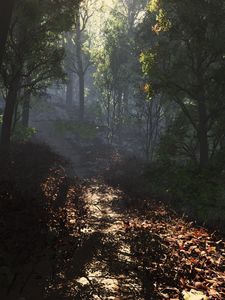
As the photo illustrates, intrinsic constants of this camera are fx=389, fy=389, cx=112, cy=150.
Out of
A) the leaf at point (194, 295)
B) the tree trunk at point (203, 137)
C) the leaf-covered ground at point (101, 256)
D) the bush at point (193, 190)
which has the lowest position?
the leaf at point (194, 295)

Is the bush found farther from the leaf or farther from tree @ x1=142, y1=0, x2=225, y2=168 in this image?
the leaf

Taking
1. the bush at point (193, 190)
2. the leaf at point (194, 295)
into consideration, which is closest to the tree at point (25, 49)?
the bush at point (193, 190)

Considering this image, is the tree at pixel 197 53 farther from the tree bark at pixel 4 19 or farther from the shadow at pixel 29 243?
the shadow at pixel 29 243

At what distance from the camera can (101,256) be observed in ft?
22.9

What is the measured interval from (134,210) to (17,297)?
24.2 ft

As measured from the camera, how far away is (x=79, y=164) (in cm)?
2783

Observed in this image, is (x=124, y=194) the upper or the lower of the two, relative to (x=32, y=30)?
lower

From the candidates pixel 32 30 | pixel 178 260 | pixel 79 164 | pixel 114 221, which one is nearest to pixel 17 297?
pixel 178 260

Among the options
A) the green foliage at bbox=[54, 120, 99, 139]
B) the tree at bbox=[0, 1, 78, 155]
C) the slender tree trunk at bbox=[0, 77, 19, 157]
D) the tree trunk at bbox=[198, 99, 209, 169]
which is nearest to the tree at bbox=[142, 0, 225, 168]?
the tree trunk at bbox=[198, 99, 209, 169]

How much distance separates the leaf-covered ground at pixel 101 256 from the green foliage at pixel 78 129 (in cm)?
2526

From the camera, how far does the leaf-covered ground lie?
17.1 feet

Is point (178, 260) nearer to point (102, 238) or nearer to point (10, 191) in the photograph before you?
point (102, 238)

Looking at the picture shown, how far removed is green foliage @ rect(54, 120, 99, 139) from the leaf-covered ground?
2526 centimetres

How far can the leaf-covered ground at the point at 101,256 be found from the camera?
5219 mm
